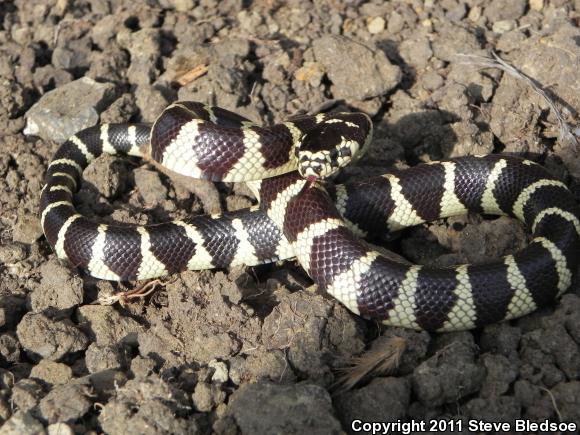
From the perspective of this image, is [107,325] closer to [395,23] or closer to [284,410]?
[284,410]

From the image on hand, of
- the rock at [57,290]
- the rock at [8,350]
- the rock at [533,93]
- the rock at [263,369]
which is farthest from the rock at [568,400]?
the rock at [8,350]

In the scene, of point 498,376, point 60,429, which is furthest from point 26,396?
point 498,376

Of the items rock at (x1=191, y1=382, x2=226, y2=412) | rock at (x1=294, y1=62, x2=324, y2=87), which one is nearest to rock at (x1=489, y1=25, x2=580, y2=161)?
rock at (x1=294, y1=62, x2=324, y2=87)

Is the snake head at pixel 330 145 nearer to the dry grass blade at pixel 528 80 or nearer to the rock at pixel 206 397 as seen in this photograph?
the dry grass blade at pixel 528 80

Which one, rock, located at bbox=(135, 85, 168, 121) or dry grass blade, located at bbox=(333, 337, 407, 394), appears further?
rock, located at bbox=(135, 85, 168, 121)

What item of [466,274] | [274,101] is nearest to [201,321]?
[466,274]

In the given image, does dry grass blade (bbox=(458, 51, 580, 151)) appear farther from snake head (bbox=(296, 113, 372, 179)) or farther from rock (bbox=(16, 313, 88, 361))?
rock (bbox=(16, 313, 88, 361))
